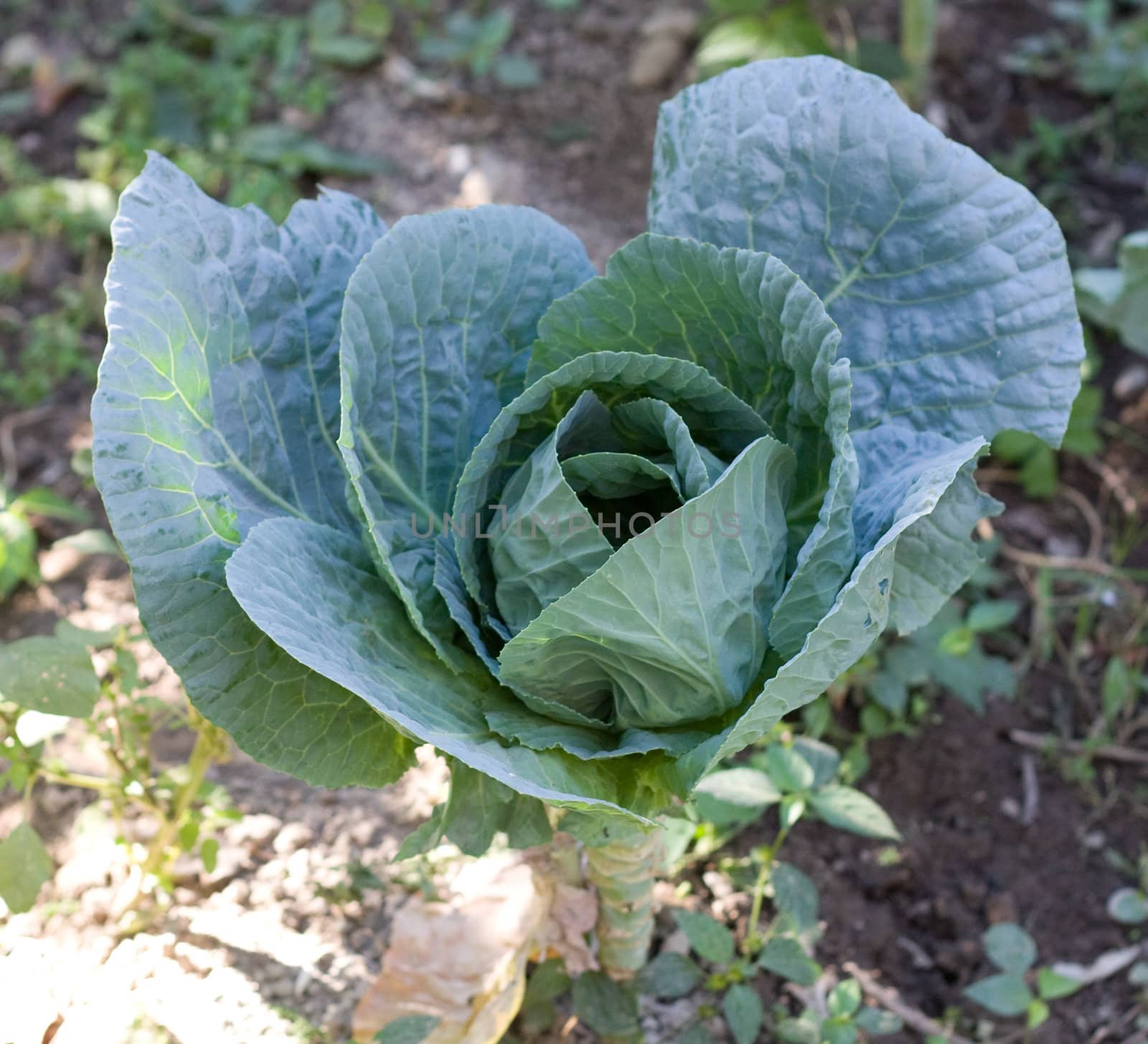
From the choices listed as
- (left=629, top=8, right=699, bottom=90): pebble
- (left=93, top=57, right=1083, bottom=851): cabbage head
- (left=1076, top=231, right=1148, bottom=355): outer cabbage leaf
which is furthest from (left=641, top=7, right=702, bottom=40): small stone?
(left=93, top=57, right=1083, bottom=851): cabbage head

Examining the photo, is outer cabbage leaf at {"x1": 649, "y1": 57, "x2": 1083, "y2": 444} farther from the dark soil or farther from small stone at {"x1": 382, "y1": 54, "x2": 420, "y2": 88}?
small stone at {"x1": 382, "y1": 54, "x2": 420, "y2": 88}

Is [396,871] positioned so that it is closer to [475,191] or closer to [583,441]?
[583,441]

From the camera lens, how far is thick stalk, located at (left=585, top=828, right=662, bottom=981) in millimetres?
2016

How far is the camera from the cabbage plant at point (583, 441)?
1608 millimetres

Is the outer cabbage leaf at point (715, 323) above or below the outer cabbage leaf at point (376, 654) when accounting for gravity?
above

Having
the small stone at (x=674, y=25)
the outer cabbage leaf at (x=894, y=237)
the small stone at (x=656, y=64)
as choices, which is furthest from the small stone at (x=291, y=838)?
the small stone at (x=674, y=25)

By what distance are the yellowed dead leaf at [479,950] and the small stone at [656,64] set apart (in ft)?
11.2

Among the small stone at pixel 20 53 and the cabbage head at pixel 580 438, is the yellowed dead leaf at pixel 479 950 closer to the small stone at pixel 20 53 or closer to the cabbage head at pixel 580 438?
the cabbage head at pixel 580 438

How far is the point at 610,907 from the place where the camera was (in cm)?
221

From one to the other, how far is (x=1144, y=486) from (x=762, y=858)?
6.44ft

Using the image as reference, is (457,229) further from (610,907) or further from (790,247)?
(610,907)

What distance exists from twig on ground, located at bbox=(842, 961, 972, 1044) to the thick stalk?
1.83ft

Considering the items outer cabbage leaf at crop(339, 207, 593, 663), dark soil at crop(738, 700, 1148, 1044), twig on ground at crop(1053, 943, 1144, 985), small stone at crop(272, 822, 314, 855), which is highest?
outer cabbage leaf at crop(339, 207, 593, 663)

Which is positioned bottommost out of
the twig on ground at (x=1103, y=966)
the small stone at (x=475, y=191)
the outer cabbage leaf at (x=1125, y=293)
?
the twig on ground at (x=1103, y=966)
